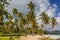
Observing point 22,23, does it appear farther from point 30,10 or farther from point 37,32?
point 37,32

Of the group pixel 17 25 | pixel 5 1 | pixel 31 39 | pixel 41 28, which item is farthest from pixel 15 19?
Result: pixel 5 1

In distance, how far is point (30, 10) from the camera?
126 m

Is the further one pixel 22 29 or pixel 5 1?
pixel 22 29

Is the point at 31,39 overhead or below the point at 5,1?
below

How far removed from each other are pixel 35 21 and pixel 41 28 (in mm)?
16215

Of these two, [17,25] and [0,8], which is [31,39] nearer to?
[17,25]

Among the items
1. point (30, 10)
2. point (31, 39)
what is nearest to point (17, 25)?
point (30, 10)

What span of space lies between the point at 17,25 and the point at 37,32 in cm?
2200

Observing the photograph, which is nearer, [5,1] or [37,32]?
[5,1]

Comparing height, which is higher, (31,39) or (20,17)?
(20,17)

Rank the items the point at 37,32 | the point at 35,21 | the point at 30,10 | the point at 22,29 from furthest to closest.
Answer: the point at 37,32
the point at 22,29
the point at 35,21
the point at 30,10

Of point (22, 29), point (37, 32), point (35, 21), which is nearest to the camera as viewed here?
point (35, 21)

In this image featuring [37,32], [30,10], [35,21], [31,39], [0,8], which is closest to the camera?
[0,8]

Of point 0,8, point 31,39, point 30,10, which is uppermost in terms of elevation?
point 30,10
